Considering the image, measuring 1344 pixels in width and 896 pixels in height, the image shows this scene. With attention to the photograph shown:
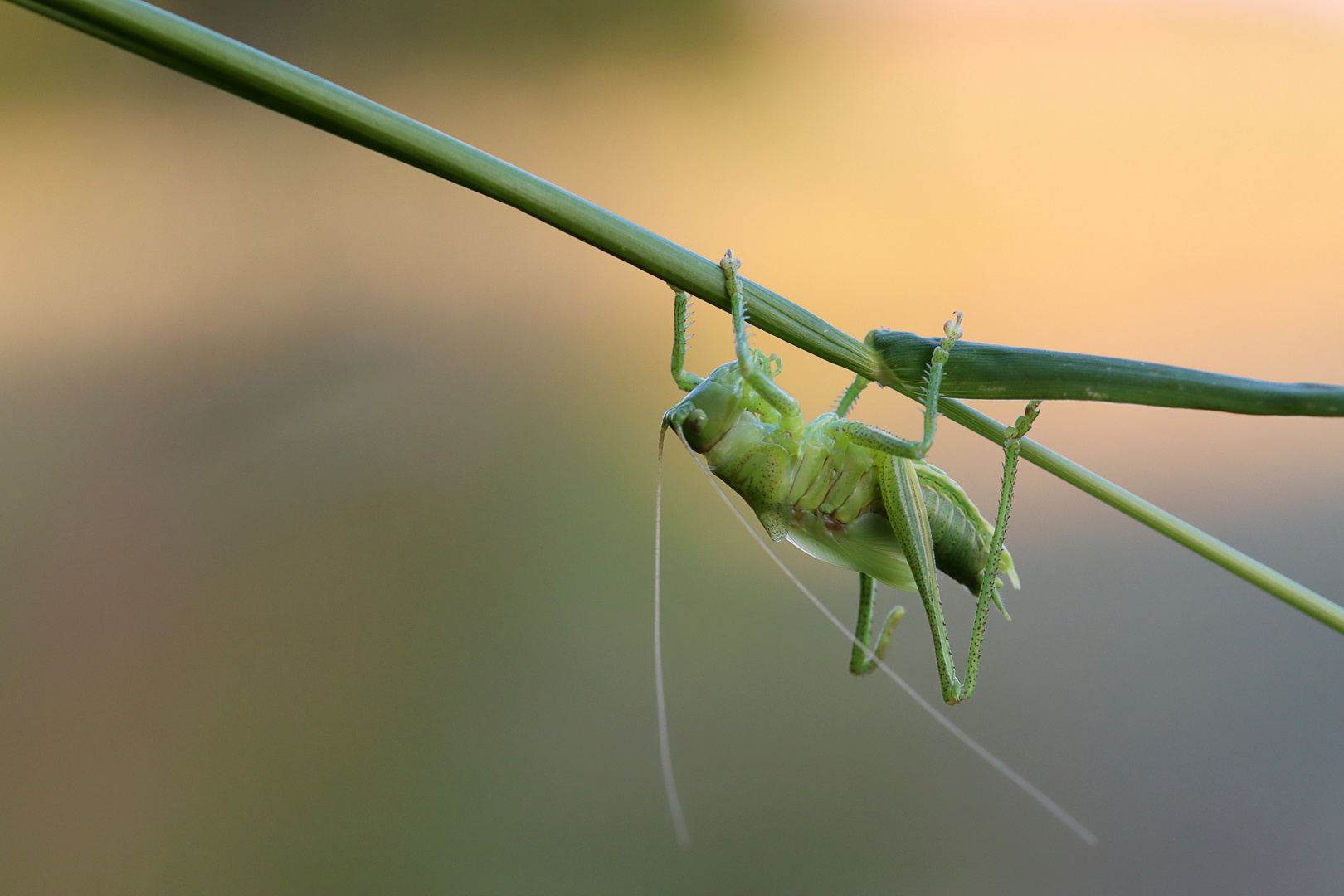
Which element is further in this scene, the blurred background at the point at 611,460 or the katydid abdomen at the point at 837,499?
the blurred background at the point at 611,460

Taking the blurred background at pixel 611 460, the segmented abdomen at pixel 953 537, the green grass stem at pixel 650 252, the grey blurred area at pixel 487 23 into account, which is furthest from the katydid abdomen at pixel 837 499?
the grey blurred area at pixel 487 23

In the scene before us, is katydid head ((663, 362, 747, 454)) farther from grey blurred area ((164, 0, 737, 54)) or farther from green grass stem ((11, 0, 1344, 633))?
grey blurred area ((164, 0, 737, 54))

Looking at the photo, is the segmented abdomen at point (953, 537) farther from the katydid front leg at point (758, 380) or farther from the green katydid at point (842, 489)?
the katydid front leg at point (758, 380)

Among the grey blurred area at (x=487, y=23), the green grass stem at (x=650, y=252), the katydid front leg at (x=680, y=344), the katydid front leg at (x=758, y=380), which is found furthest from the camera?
the grey blurred area at (x=487, y=23)

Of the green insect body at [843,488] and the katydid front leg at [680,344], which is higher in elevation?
the katydid front leg at [680,344]

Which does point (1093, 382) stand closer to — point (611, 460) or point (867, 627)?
point (867, 627)

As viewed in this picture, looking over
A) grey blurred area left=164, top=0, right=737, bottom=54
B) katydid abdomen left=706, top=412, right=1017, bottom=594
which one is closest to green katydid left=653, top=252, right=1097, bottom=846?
katydid abdomen left=706, top=412, right=1017, bottom=594

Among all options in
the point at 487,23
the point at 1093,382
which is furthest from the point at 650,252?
the point at 487,23

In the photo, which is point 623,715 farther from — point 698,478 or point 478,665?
point 698,478
